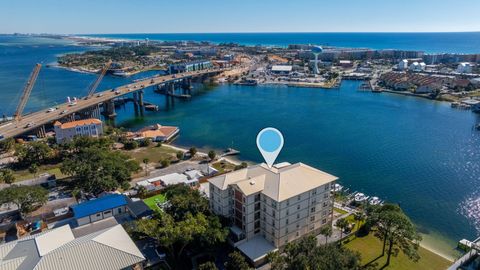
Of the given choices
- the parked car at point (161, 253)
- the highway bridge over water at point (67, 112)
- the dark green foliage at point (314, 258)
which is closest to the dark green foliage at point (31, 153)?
the highway bridge over water at point (67, 112)

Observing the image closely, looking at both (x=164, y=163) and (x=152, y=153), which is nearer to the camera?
(x=164, y=163)

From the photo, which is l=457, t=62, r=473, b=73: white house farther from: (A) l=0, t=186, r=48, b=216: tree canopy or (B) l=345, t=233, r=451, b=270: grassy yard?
(A) l=0, t=186, r=48, b=216: tree canopy

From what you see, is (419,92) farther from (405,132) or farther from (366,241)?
(366,241)

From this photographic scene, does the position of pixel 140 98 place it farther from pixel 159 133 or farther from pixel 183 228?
pixel 183 228

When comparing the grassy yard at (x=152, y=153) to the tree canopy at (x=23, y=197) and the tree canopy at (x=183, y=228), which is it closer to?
the tree canopy at (x=23, y=197)

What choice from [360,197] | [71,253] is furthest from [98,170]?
[360,197]

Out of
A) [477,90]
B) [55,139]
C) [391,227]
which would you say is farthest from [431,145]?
[55,139]
